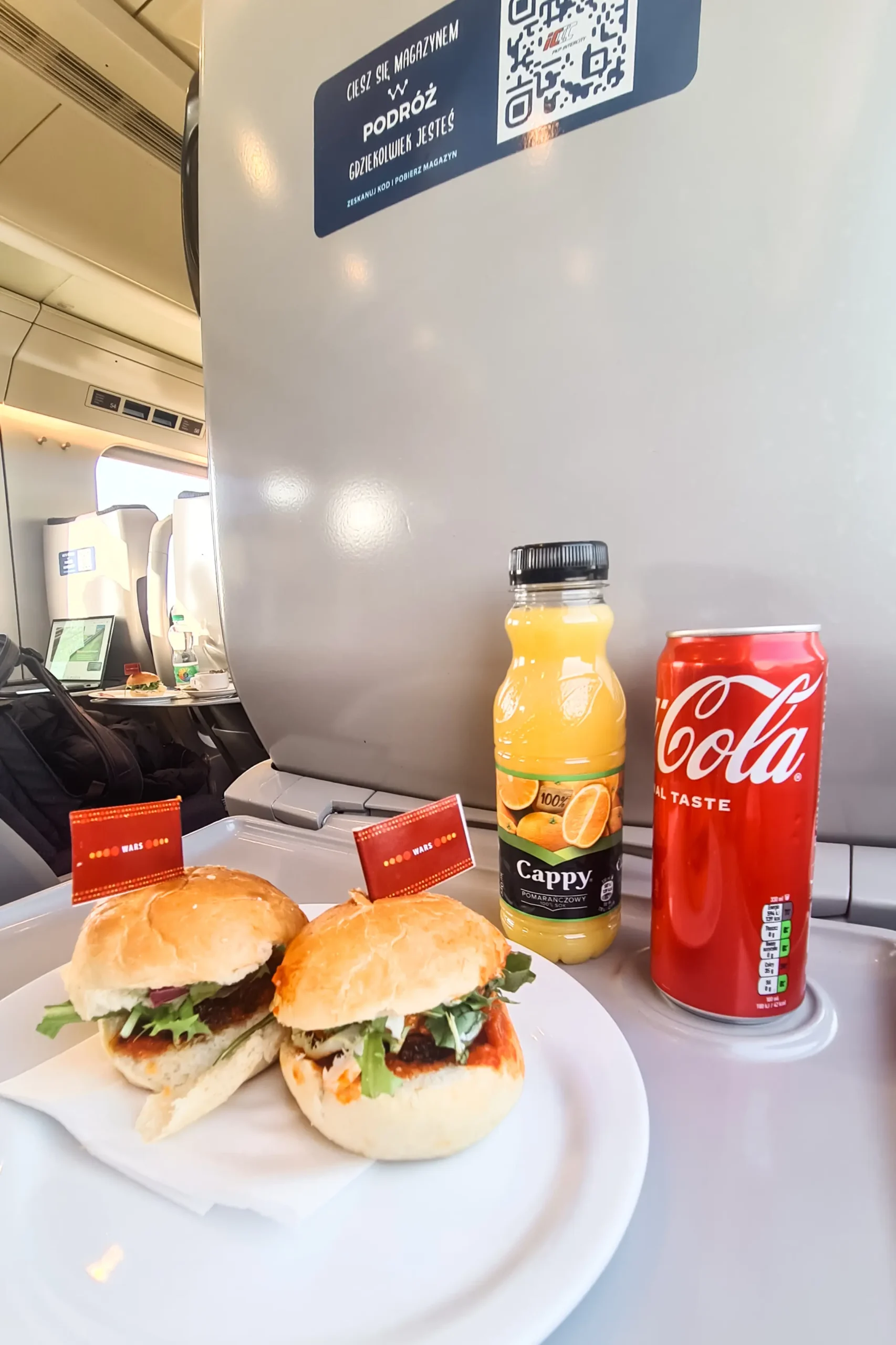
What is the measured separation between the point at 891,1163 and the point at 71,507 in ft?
19.1

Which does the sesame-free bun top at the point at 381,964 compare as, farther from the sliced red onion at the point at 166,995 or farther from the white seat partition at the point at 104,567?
the white seat partition at the point at 104,567

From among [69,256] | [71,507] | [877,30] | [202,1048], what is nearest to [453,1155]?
[202,1048]

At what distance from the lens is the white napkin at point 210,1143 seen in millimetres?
413

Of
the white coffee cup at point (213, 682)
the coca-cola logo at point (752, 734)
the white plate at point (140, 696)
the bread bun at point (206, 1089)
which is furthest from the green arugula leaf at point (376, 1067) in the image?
the white coffee cup at point (213, 682)

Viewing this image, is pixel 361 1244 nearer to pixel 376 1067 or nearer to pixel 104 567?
pixel 376 1067

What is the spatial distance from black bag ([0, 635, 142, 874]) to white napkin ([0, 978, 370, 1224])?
1270 millimetres

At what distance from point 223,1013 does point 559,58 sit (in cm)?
102

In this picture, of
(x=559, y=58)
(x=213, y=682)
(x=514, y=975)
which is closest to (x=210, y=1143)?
(x=514, y=975)

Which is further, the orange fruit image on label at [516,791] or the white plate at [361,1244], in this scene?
the orange fruit image on label at [516,791]

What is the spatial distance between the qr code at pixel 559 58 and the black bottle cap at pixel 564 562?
1.61 ft

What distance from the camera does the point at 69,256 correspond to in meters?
3.69

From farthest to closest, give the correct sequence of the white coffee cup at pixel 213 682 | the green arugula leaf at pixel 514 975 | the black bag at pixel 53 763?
the white coffee cup at pixel 213 682
the black bag at pixel 53 763
the green arugula leaf at pixel 514 975

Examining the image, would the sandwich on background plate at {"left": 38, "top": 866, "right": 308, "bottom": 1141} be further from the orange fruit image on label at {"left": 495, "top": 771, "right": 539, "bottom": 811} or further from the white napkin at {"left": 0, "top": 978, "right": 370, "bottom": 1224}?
the orange fruit image on label at {"left": 495, "top": 771, "right": 539, "bottom": 811}

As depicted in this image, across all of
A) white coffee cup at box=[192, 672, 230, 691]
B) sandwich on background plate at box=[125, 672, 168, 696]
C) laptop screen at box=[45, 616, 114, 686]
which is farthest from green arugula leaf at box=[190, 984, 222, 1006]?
laptop screen at box=[45, 616, 114, 686]
